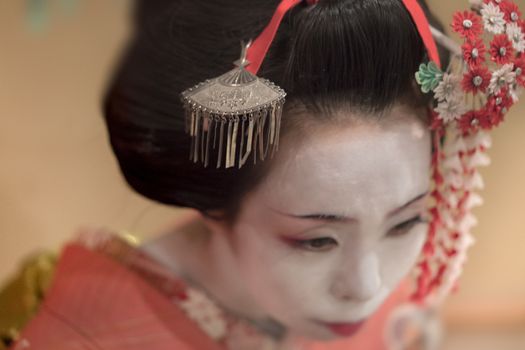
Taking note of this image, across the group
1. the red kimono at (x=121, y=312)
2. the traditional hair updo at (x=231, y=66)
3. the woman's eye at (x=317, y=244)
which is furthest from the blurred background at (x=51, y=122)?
the woman's eye at (x=317, y=244)

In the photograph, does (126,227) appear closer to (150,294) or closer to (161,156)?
(150,294)

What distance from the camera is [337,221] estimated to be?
0.73 m

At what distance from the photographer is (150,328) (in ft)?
2.84

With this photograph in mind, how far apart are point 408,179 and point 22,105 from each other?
0.78 meters

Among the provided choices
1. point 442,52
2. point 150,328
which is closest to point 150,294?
point 150,328

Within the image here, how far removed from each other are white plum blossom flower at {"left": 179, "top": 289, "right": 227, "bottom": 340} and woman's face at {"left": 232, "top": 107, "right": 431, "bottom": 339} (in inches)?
3.7

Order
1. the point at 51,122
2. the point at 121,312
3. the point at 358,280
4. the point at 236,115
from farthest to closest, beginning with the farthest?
the point at 51,122
the point at 121,312
the point at 358,280
the point at 236,115

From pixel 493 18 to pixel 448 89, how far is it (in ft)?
0.26

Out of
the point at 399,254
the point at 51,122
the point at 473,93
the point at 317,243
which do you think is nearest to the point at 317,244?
the point at 317,243

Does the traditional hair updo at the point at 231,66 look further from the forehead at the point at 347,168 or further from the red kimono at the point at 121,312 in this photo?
the red kimono at the point at 121,312

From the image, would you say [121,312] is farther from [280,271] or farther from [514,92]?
[514,92]

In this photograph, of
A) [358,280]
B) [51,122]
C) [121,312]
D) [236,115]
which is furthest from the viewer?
[51,122]

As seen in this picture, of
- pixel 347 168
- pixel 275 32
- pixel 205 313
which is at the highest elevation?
pixel 275 32

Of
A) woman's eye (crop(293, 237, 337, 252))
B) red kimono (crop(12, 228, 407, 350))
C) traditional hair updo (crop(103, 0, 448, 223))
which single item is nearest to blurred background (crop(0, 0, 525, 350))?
red kimono (crop(12, 228, 407, 350))
